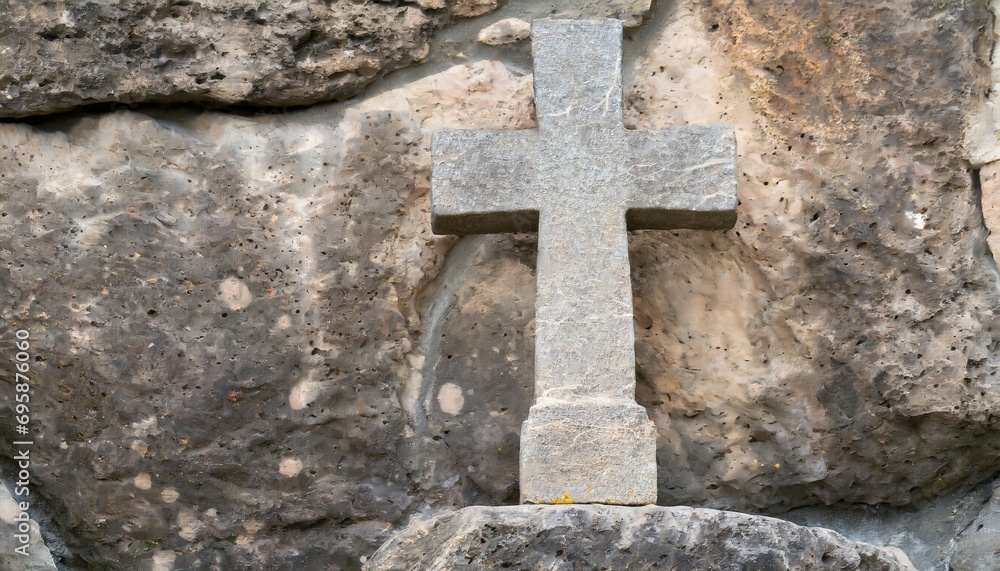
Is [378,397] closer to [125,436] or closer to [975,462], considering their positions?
[125,436]

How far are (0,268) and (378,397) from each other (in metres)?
0.88

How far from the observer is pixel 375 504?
2416 mm

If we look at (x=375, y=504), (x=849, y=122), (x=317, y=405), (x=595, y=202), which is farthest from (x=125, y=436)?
(x=849, y=122)

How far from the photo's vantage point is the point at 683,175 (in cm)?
224

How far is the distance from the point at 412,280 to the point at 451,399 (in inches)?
11.5

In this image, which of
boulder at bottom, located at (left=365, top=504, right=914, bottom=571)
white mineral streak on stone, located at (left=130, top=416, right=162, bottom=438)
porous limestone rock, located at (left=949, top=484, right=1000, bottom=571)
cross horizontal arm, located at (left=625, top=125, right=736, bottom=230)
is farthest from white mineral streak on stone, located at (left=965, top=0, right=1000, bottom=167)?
→ white mineral streak on stone, located at (left=130, top=416, right=162, bottom=438)

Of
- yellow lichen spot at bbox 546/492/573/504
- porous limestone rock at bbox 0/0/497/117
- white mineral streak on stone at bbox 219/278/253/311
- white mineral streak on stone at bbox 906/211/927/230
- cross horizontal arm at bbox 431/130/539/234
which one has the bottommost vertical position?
yellow lichen spot at bbox 546/492/573/504

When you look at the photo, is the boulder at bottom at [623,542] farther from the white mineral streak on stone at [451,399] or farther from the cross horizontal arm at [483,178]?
the cross horizontal arm at [483,178]

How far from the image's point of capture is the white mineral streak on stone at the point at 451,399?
8.08 feet

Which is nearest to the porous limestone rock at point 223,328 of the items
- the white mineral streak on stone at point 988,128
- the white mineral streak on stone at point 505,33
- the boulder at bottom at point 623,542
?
the white mineral streak on stone at point 505,33

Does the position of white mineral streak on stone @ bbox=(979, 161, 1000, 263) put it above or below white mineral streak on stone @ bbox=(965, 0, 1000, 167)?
below

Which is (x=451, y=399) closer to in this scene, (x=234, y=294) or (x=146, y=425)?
(x=234, y=294)

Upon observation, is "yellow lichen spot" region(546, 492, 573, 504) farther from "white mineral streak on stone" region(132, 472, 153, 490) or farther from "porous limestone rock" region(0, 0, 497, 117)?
"porous limestone rock" region(0, 0, 497, 117)

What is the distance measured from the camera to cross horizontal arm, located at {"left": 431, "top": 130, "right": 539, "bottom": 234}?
222 centimetres
